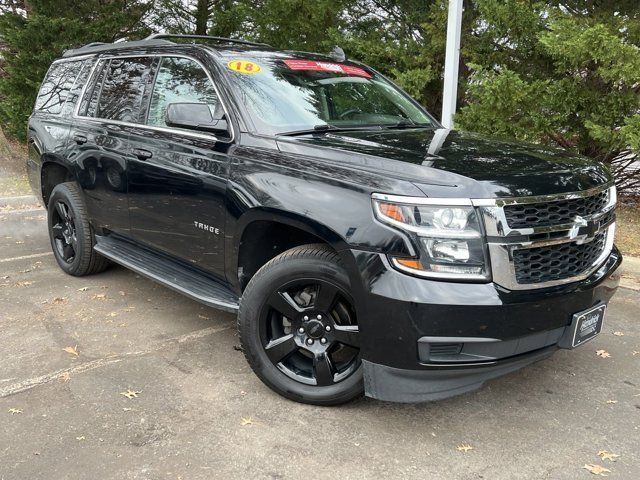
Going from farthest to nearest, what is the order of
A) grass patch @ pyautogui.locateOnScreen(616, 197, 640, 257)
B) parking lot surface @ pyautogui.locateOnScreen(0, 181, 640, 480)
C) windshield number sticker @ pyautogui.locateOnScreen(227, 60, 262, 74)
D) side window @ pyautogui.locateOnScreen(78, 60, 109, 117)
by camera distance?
grass patch @ pyautogui.locateOnScreen(616, 197, 640, 257) < side window @ pyautogui.locateOnScreen(78, 60, 109, 117) < windshield number sticker @ pyautogui.locateOnScreen(227, 60, 262, 74) < parking lot surface @ pyautogui.locateOnScreen(0, 181, 640, 480)

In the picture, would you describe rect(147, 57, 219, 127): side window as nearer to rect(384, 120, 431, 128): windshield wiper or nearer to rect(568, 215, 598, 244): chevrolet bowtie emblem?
rect(384, 120, 431, 128): windshield wiper

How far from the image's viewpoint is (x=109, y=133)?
4.56m

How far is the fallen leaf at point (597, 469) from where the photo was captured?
2.68 m

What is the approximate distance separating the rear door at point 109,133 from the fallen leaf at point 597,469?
11.1 feet

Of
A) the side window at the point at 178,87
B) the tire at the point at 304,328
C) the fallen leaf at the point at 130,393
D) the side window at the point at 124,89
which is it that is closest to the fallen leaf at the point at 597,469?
the tire at the point at 304,328

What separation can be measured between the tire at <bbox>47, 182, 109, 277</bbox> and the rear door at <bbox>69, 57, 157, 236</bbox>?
0.61 feet

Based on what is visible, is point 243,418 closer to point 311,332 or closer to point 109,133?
point 311,332

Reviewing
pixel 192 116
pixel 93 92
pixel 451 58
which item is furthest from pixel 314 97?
pixel 451 58

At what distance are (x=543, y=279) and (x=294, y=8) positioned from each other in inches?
293

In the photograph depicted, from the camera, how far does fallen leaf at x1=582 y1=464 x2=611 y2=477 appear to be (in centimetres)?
268

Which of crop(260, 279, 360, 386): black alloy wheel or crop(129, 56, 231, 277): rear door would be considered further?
crop(129, 56, 231, 277): rear door

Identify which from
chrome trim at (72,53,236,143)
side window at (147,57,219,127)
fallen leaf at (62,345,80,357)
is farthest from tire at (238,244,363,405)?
fallen leaf at (62,345,80,357)

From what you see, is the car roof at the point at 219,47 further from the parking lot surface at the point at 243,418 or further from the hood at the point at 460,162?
the parking lot surface at the point at 243,418

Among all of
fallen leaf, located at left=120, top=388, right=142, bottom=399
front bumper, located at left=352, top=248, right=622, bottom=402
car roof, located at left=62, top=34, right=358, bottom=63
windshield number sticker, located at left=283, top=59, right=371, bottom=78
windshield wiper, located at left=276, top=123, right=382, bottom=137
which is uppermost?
car roof, located at left=62, top=34, right=358, bottom=63
